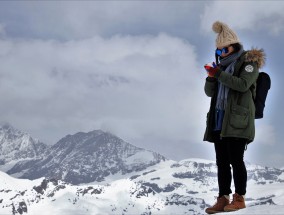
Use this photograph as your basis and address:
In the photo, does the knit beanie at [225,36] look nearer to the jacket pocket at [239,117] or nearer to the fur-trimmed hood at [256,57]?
the fur-trimmed hood at [256,57]

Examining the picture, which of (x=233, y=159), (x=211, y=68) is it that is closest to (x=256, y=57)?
(x=211, y=68)

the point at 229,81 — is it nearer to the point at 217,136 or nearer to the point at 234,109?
the point at 234,109

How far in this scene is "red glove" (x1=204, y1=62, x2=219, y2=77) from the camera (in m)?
9.35

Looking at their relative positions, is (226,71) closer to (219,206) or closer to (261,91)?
(261,91)

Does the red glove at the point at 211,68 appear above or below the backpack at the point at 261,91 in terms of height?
above

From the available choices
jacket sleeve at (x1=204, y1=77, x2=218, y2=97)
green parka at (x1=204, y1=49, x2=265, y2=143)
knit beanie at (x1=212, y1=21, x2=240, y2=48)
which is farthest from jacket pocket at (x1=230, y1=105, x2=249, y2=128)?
knit beanie at (x1=212, y1=21, x2=240, y2=48)

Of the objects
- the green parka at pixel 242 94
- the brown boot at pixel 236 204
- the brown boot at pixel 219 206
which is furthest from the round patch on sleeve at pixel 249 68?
the brown boot at pixel 219 206

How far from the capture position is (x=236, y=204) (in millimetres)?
9172

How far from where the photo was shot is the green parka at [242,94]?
9.10 meters

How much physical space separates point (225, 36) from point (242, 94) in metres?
1.33

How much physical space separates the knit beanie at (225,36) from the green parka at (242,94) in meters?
0.41

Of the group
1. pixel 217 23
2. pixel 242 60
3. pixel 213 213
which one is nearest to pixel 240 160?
pixel 213 213

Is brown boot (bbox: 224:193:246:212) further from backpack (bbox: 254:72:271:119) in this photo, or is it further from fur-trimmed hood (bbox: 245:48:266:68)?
fur-trimmed hood (bbox: 245:48:266:68)

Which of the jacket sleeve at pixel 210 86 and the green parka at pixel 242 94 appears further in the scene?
the jacket sleeve at pixel 210 86
